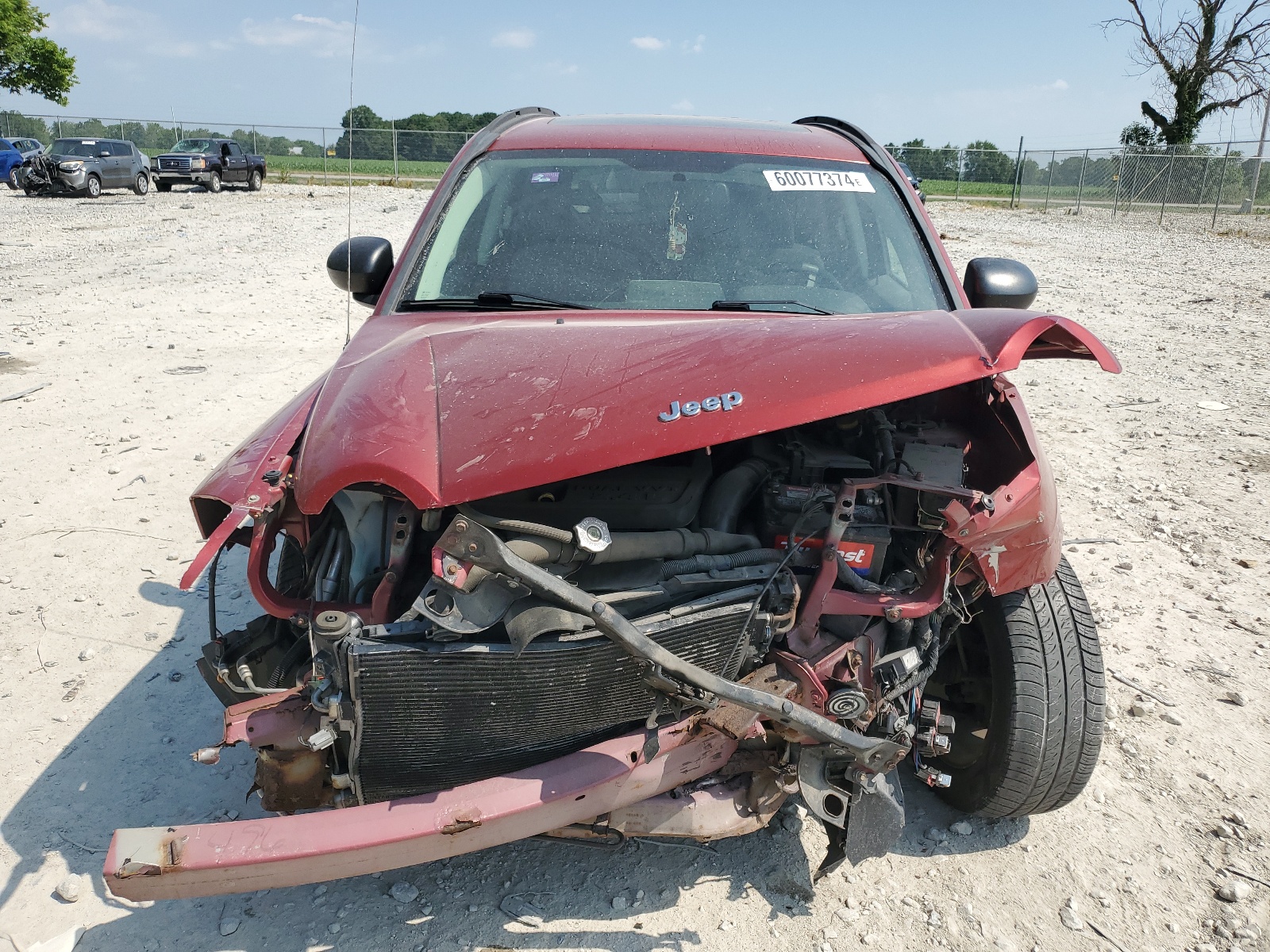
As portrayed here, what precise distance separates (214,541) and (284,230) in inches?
607

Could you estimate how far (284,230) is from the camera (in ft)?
52.0

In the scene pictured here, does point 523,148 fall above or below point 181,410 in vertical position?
above

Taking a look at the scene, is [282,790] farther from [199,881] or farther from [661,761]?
[661,761]

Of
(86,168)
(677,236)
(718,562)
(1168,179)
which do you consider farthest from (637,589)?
(1168,179)

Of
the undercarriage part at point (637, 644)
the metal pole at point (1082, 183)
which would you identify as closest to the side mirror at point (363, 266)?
the undercarriage part at point (637, 644)

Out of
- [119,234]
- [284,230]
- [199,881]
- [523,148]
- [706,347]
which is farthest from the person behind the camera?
[284,230]

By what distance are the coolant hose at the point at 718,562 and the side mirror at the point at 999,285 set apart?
1.68 metres

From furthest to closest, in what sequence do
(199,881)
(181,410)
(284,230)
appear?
1. (284,230)
2. (181,410)
3. (199,881)

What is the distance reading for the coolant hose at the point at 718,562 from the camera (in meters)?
2.19

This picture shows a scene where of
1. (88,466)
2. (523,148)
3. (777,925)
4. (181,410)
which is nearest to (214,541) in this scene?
(777,925)

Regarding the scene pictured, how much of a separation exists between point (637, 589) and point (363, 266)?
2029 millimetres

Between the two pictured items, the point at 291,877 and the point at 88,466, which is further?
the point at 88,466

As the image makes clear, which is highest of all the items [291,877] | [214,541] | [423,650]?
[214,541]

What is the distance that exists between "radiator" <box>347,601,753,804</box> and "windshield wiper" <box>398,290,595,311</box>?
1.27 metres
